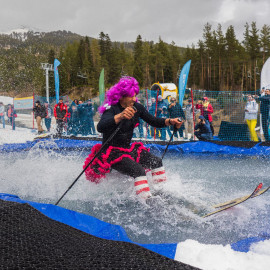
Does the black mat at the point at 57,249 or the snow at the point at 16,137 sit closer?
the black mat at the point at 57,249

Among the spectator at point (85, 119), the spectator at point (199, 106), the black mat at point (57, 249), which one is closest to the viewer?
the black mat at point (57, 249)

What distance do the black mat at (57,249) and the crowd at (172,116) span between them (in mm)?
6648

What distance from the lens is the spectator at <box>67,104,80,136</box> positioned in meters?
11.3

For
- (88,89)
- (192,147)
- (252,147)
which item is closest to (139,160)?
(192,147)

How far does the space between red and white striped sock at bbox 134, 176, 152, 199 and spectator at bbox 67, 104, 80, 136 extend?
876cm

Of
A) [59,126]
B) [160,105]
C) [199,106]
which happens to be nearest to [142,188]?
[199,106]

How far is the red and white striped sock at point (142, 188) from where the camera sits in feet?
9.13

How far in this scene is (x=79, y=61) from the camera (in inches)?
2908

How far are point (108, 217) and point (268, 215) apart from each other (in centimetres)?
142

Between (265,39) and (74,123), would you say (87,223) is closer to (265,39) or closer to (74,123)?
(74,123)

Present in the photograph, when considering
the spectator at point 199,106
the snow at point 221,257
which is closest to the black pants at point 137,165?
the snow at point 221,257

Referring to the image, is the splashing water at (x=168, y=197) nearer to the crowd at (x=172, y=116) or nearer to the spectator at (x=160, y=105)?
the crowd at (x=172, y=116)

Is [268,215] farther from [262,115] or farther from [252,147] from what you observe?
[262,115]

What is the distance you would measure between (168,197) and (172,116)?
250 inches
